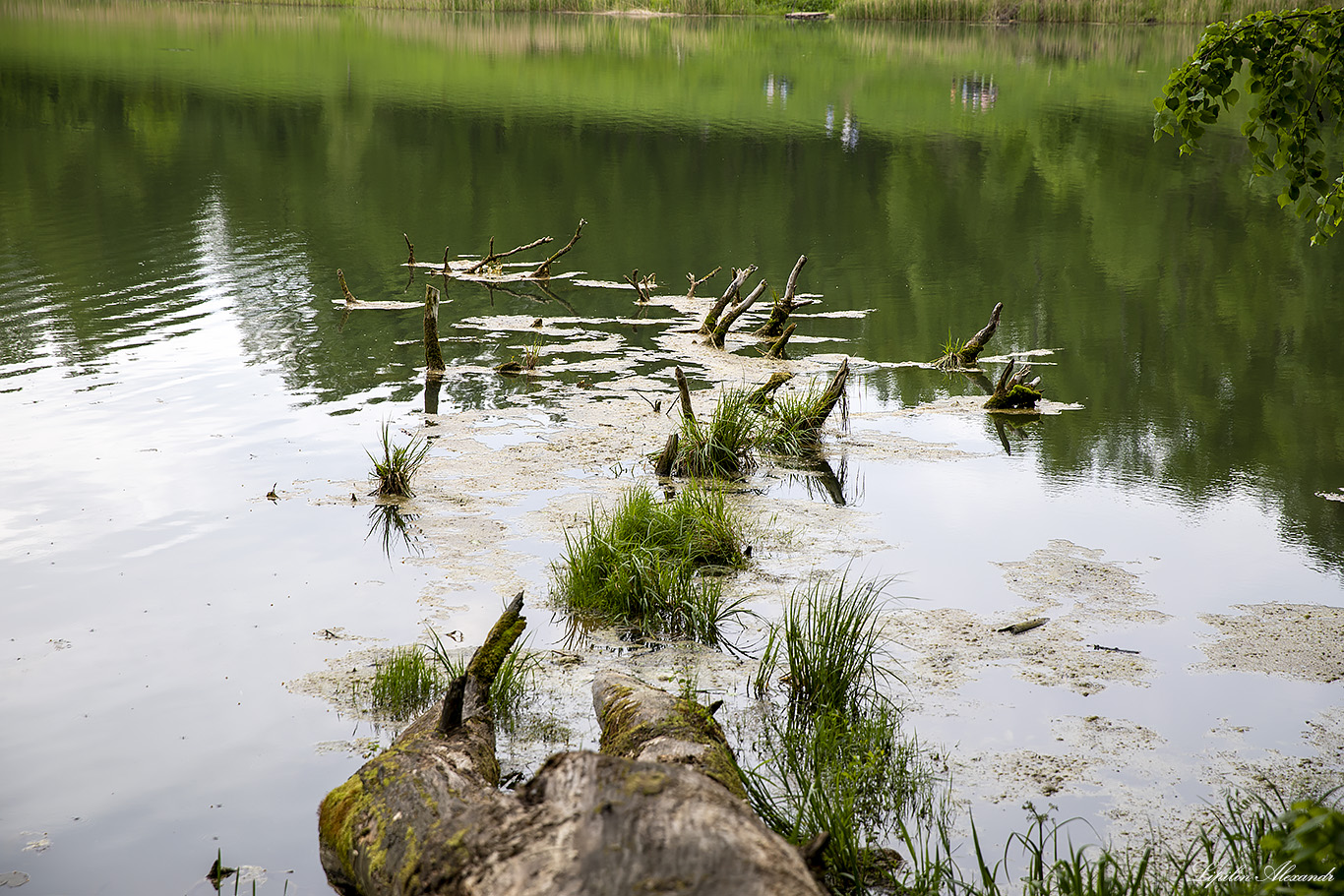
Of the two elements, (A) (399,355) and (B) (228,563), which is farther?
(A) (399,355)

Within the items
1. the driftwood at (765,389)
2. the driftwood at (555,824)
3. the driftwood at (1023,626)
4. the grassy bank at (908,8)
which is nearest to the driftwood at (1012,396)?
the driftwood at (765,389)

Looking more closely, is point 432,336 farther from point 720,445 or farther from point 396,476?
point 720,445

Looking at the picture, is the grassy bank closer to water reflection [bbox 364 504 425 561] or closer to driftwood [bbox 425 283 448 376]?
driftwood [bbox 425 283 448 376]

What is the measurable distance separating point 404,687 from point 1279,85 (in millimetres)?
5662

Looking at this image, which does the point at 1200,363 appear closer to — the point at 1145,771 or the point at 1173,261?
the point at 1173,261

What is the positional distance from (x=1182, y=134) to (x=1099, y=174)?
3216 cm

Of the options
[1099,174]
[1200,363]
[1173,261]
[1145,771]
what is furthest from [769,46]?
[1145,771]

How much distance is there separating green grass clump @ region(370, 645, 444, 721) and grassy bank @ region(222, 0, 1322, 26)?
56243mm

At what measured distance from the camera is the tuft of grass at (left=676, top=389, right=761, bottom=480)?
35.1 ft

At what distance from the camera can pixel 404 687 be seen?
634 cm

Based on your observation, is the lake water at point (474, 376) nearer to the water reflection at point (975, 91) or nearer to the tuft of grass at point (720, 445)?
the tuft of grass at point (720, 445)

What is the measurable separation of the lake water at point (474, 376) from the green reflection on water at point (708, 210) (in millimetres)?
147

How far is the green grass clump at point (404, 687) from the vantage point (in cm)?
629

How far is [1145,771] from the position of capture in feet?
19.4
